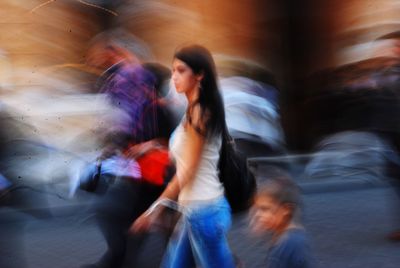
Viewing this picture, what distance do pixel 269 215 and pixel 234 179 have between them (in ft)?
0.98

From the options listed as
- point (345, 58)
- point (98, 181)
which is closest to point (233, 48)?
point (345, 58)

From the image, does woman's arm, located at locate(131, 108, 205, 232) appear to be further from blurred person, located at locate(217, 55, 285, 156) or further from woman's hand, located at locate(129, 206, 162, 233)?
blurred person, located at locate(217, 55, 285, 156)

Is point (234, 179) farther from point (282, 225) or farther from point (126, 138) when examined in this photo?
point (126, 138)

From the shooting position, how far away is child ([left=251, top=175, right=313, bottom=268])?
306cm

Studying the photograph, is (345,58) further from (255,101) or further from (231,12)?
(255,101)

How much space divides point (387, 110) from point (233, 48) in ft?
7.97

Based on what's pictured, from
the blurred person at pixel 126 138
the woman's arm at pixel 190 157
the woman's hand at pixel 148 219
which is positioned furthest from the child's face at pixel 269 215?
the blurred person at pixel 126 138

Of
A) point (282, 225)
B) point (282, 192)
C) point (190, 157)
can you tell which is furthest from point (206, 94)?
point (282, 225)


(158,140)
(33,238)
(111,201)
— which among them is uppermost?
(158,140)

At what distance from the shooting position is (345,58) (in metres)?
7.66

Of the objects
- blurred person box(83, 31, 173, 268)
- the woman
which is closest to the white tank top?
the woman

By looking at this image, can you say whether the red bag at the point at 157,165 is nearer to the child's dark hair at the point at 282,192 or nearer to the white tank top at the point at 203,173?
the white tank top at the point at 203,173

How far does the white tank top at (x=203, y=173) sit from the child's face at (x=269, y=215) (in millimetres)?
252

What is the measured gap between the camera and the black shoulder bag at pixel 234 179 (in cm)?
333
